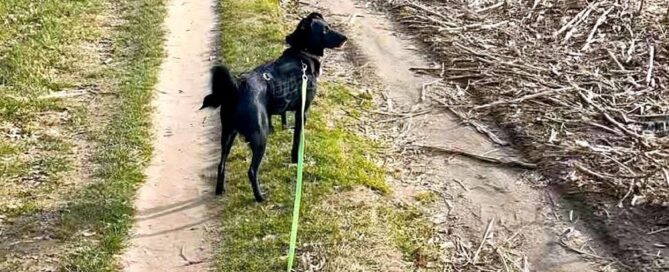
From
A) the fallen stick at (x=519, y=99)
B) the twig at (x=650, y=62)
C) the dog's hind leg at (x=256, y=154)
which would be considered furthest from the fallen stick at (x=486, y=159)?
the twig at (x=650, y=62)

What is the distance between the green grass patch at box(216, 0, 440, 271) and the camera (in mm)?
7492

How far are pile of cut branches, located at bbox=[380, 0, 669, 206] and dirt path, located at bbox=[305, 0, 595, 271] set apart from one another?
14.6 inches

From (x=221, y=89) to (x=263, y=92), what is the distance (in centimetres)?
52

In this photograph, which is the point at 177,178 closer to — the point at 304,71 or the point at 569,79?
the point at 304,71

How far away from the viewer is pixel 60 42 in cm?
1252

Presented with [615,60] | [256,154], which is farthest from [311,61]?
[615,60]

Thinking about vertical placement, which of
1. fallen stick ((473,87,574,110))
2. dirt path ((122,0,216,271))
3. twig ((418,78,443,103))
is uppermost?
fallen stick ((473,87,574,110))

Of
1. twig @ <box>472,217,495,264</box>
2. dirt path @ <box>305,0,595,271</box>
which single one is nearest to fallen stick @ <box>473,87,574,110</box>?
dirt path @ <box>305,0,595,271</box>

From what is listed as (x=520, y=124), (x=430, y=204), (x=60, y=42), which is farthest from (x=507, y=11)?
(x=60, y=42)

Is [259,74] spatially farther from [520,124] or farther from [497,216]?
[520,124]

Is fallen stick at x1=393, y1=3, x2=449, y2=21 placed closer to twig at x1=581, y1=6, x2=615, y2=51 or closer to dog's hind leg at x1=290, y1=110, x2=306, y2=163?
twig at x1=581, y1=6, x2=615, y2=51

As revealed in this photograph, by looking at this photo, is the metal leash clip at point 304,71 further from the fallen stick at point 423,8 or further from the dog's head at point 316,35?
the fallen stick at point 423,8

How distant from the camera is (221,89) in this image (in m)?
7.39

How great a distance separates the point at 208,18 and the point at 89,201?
20.7ft
